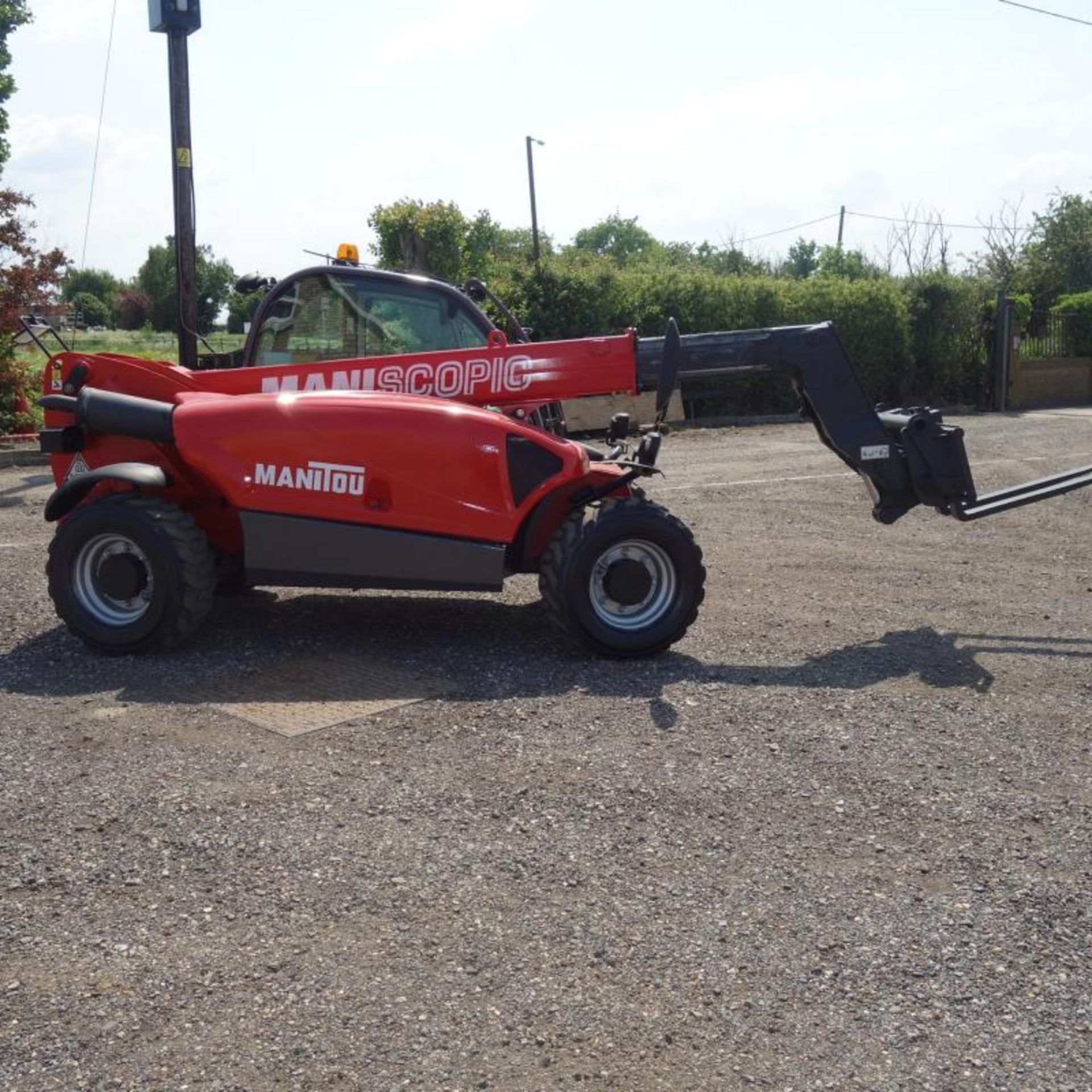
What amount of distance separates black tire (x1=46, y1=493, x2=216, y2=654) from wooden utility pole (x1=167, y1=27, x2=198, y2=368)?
9145 millimetres

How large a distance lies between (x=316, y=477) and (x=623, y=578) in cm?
170

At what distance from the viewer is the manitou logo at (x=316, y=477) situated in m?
6.95

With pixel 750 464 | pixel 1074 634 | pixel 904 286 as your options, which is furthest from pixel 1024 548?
pixel 904 286

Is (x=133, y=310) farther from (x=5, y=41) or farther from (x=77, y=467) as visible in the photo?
(x=77, y=467)

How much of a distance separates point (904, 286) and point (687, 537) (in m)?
19.7

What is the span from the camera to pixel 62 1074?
3.31 meters

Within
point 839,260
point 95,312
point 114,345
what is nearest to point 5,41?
point 114,345

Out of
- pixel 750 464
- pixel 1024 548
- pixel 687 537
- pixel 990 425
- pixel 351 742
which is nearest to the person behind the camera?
pixel 351 742

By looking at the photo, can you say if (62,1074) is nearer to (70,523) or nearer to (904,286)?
(70,523)

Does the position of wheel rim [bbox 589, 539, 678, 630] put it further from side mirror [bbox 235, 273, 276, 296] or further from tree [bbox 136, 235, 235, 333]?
tree [bbox 136, 235, 235, 333]

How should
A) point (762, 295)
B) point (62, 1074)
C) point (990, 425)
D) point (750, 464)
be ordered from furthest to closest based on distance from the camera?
1. point (762, 295)
2. point (990, 425)
3. point (750, 464)
4. point (62, 1074)

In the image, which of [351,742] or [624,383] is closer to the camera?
[351,742]

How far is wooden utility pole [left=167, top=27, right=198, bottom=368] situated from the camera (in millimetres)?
15867

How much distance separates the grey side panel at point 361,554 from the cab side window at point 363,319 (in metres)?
1.86
